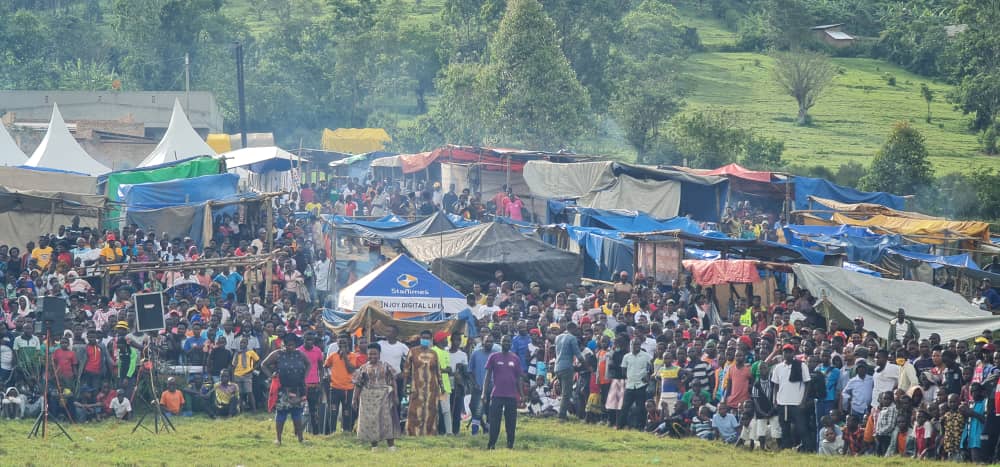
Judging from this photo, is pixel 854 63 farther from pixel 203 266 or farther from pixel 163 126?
pixel 203 266

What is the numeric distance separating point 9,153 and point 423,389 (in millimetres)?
24817

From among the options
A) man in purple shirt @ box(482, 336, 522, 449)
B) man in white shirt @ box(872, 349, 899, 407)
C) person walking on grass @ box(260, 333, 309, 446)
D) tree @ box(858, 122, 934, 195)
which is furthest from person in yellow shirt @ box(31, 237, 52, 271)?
tree @ box(858, 122, 934, 195)

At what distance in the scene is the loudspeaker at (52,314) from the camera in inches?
607

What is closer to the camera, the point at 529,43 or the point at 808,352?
the point at 808,352

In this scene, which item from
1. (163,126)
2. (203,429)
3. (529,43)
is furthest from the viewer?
(163,126)

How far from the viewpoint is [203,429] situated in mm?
16000

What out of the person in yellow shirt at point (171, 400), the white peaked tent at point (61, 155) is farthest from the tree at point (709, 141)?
the person in yellow shirt at point (171, 400)

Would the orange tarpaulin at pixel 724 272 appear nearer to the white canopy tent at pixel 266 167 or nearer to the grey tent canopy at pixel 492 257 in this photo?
the grey tent canopy at pixel 492 257

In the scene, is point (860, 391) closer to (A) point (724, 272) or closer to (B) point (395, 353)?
(B) point (395, 353)

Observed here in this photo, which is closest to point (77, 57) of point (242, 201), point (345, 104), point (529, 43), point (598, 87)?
point (345, 104)

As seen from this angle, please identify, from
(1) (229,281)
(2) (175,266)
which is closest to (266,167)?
(1) (229,281)

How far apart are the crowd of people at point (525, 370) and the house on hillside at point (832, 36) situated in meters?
69.3

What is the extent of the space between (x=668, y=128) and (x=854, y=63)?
2956cm

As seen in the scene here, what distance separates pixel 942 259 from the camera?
25219 mm
